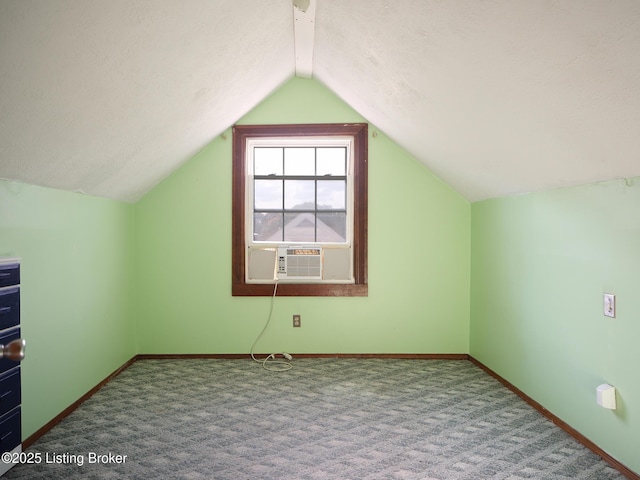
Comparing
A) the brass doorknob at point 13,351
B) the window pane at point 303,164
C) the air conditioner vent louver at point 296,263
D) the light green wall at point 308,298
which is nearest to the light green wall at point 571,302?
the light green wall at point 308,298

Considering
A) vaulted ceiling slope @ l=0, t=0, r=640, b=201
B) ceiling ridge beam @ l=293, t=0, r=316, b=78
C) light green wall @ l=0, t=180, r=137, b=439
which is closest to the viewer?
vaulted ceiling slope @ l=0, t=0, r=640, b=201

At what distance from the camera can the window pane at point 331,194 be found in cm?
430

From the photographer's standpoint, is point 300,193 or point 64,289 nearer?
point 64,289

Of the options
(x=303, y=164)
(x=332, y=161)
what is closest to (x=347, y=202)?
(x=332, y=161)

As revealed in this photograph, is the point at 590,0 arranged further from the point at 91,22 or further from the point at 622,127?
the point at 91,22

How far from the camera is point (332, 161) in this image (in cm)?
431

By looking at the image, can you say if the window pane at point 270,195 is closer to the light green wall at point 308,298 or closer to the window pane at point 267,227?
the window pane at point 267,227

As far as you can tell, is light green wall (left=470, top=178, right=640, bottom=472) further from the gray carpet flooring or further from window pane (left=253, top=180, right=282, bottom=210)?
window pane (left=253, top=180, right=282, bottom=210)

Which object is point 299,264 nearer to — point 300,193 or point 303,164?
point 300,193

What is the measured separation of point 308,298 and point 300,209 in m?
0.86

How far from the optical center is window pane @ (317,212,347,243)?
430 centimetres

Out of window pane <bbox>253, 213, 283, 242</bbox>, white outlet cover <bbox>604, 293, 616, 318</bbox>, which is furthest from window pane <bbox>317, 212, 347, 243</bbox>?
white outlet cover <bbox>604, 293, 616, 318</bbox>

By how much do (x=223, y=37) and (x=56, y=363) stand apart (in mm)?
2143

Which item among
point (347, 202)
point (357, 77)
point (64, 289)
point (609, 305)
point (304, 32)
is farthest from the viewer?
point (347, 202)
